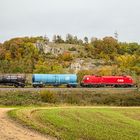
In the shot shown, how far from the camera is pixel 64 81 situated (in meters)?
69.4

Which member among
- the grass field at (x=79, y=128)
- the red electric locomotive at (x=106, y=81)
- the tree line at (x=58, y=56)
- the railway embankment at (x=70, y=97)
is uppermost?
the tree line at (x=58, y=56)

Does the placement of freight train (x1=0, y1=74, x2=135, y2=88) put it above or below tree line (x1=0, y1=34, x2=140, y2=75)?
below

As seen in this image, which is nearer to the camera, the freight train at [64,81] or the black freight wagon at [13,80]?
the black freight wagon at [13,80]

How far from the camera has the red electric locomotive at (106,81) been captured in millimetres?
70750

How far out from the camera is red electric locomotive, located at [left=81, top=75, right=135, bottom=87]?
70750 millimetres

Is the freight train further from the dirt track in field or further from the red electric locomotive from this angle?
the dirt track in field

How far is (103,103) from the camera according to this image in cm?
5491

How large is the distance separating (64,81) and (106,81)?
7733 millimetres

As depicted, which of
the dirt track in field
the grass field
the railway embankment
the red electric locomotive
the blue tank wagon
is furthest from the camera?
the red electric locomotive

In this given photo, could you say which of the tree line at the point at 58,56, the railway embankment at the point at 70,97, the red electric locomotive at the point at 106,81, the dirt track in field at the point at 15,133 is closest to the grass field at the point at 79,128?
the dirt track in field at the point at 15,133

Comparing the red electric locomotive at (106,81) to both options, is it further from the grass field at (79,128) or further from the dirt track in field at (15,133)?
the dirt track in field at (15,133)

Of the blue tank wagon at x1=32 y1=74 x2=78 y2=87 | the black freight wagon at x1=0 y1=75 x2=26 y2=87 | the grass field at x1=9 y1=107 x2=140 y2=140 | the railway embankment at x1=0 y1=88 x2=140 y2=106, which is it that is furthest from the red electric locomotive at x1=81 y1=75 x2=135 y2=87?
the grass field at x1=9 y1=107 x2=140 y2=140

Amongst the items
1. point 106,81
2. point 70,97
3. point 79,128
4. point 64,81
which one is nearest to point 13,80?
point 64,81

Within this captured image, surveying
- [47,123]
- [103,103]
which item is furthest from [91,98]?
[47,123]
